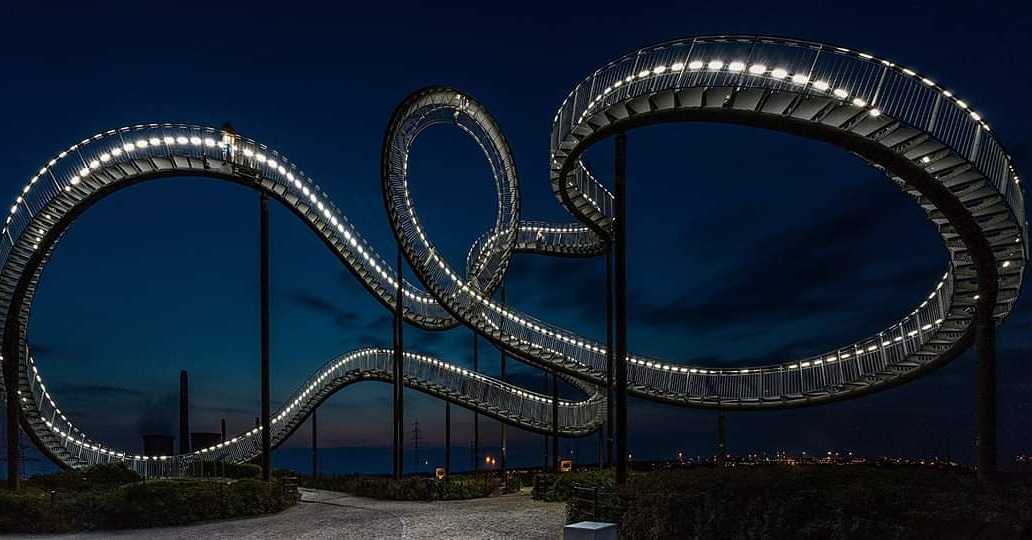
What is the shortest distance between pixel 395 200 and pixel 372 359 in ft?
37.5

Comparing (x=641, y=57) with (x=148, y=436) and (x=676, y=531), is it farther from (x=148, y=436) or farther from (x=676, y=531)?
(x=148, y=436)

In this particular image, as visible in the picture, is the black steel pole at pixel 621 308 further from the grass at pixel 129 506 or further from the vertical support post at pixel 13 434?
the vertical support post at pixel 13 434

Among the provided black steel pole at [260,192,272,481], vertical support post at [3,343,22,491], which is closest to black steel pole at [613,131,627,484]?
black steel pole at [260,192,272,481]

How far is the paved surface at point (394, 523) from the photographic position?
17078 millimetres

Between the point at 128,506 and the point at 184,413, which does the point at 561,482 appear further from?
the point at 184,413

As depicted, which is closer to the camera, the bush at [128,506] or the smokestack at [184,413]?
the bush at [128,506]

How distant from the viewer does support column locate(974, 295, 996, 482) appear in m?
17.3

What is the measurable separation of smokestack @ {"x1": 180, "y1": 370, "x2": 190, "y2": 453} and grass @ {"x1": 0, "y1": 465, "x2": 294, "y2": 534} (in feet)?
75.9

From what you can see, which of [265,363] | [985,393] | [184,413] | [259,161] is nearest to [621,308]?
[985,393]

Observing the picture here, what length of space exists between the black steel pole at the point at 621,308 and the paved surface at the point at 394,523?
2.48 m

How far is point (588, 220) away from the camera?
2650 centimetres

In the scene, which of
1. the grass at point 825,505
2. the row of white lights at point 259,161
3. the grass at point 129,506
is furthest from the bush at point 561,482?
the grass at point 129,506

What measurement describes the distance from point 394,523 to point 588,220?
41.7ft

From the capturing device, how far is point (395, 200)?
96.2 ft
